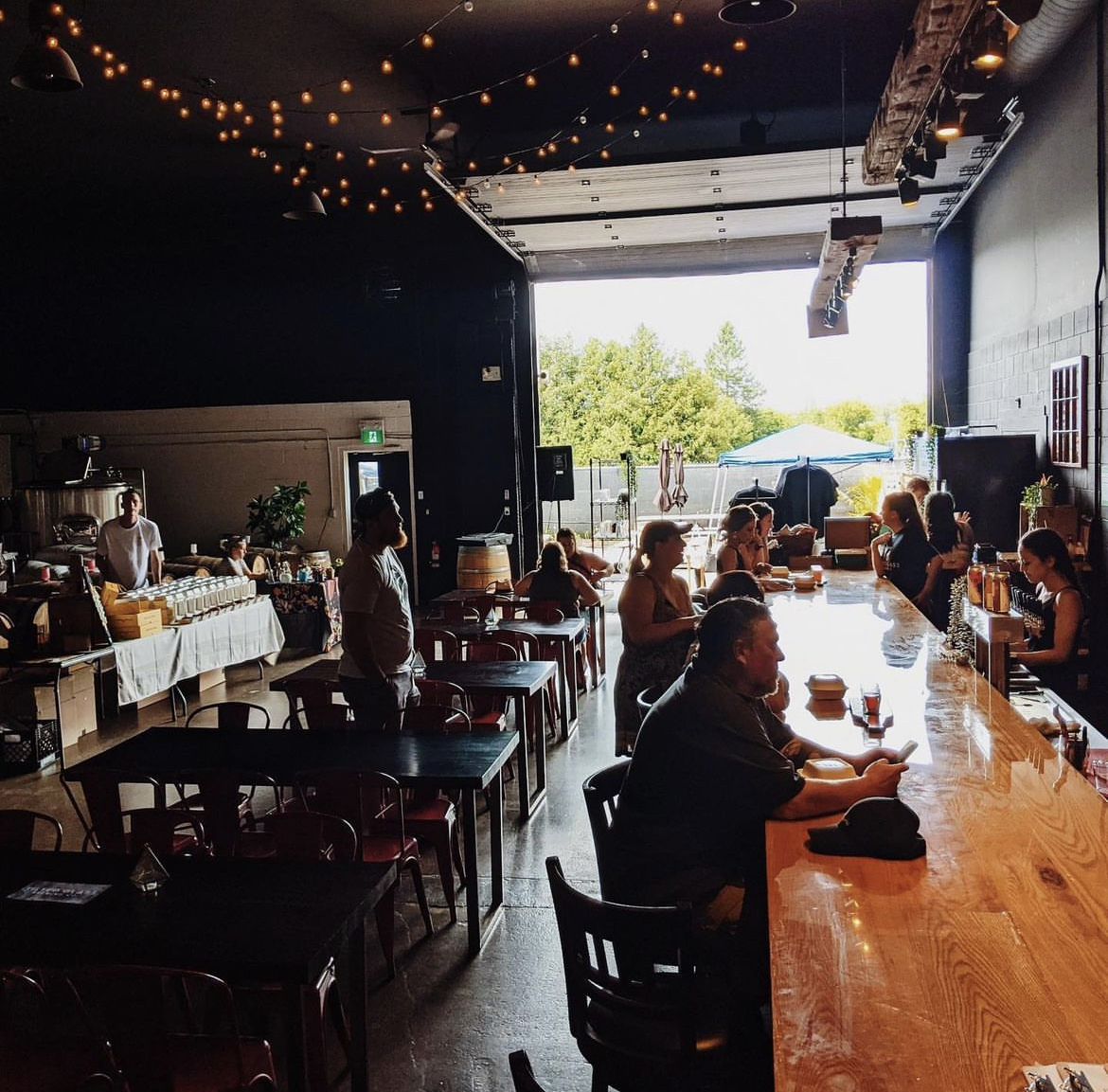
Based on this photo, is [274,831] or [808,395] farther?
[808,395]

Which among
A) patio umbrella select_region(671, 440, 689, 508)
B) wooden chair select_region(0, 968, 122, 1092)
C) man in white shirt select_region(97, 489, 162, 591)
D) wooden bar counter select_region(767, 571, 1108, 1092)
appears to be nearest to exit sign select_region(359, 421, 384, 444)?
patio umbrella select_region(671, 440, 689, 508)

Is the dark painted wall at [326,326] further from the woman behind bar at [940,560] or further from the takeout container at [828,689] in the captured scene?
the takeout container at [828,689]

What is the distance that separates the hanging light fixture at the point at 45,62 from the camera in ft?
17.8

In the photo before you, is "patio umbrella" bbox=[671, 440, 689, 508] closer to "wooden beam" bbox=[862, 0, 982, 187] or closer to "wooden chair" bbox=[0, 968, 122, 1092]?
"wooden beam" bbox=[862, 0, 982, 187]

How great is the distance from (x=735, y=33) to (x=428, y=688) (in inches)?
238

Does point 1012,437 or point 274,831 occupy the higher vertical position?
point 1012,437

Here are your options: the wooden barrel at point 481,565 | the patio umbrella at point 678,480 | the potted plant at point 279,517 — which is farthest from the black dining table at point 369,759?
the patio umbrella at point 678,480

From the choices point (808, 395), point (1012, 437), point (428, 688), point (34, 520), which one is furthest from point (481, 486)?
point (808, 395)

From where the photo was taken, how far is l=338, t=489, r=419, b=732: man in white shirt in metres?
5.09

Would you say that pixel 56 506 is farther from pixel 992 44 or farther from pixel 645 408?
pixel 645 408

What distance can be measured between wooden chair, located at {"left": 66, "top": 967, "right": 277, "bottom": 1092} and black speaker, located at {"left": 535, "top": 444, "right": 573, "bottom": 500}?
1135 cm

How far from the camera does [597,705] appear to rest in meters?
8.16

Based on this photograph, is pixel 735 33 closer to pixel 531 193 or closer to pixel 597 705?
pixel 531 193

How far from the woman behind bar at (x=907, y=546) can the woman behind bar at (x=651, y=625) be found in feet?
9.23
